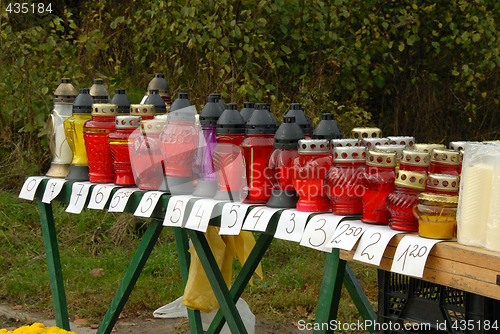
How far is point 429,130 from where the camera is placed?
22.5 ft

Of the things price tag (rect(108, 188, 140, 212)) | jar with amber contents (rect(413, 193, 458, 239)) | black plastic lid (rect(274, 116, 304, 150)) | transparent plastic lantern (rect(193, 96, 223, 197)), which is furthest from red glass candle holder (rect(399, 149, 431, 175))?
price tag (rect(108, 188, 140, 212))

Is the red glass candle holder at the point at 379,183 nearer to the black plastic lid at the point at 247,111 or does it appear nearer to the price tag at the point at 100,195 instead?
the black plastic lid at the point at 247,111

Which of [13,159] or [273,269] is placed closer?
[273,269]

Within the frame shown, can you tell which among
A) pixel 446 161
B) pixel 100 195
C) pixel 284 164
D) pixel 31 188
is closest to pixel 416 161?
pixel 446 161

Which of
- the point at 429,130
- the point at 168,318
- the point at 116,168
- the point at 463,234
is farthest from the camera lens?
the point at 429,130

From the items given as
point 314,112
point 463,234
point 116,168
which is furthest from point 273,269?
point 463,234

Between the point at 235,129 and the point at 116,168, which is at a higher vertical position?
the point at 235,129

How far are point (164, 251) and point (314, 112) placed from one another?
183 centimetres

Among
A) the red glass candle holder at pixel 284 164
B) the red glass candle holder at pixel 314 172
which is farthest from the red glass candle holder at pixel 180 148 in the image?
the red glass candle holder at pixel 314 172

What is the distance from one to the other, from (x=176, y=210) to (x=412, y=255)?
0.92 meters

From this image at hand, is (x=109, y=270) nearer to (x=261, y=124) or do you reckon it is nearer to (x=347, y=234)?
(x=261, y=124)

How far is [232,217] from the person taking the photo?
7.20ft

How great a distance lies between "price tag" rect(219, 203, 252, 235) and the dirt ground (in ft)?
5.81

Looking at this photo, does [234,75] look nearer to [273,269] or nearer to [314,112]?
[314,112]
